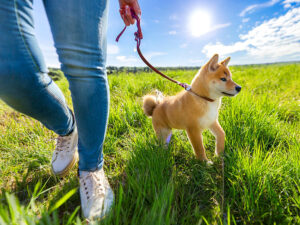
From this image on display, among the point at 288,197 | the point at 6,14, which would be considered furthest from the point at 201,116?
the point at 6,14

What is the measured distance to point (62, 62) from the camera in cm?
86

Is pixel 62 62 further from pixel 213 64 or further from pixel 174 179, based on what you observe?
pixel 213 64

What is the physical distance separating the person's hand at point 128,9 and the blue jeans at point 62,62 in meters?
0.24

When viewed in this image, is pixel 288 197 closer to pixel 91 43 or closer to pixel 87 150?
pixel 87 150

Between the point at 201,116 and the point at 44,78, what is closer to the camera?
the point at 44,78

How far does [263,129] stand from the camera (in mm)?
1610

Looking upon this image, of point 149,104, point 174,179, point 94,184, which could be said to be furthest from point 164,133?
point 94,184

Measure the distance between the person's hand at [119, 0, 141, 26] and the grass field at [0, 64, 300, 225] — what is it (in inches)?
37.9

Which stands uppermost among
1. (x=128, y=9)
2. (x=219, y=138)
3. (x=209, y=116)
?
(x=128, y=9)

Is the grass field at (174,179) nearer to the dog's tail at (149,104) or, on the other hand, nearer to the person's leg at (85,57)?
the dog's tail at (149,104)

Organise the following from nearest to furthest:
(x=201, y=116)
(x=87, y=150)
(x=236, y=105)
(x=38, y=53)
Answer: (x=38, y=53) → (x=87, y=150) → (x=201, y=116) → (x=236, y=105)

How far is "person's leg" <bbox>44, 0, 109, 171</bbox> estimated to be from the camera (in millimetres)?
789

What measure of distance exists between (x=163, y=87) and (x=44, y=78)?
2.62 meters

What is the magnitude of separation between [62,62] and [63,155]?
744 millimetres
